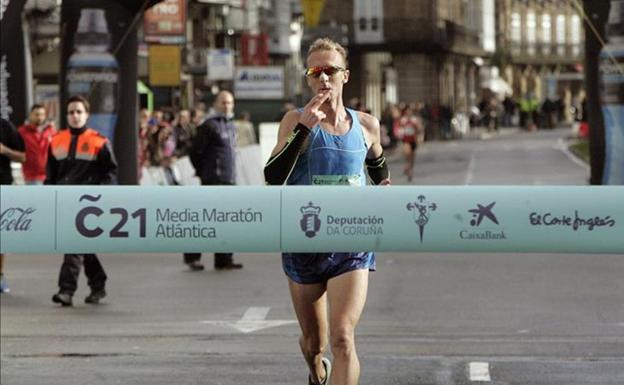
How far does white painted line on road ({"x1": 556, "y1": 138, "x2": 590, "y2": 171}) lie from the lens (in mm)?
47966

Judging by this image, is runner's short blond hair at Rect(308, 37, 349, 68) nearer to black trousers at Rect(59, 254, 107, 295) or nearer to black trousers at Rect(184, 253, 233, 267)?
black trousers at Rect(59, 254, 107, 295)

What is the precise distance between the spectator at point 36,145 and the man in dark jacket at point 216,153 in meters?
2.53

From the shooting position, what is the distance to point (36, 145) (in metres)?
21.9

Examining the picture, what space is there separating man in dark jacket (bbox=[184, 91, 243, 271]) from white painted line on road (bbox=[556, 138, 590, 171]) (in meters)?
26.3

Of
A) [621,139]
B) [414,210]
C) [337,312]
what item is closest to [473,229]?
[414,210]

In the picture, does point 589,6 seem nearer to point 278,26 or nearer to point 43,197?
point 43,197

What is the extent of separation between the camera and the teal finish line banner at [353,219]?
856 centimetres

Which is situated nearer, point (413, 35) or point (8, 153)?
point (8, 153)

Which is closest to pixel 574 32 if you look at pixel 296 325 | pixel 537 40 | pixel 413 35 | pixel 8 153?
pixel 537 40

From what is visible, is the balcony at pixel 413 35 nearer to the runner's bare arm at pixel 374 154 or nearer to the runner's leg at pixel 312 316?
the runner's bare arm at pixel 374 154

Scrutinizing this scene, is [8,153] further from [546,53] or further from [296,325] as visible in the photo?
[546,53]

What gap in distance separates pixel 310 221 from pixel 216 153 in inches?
431

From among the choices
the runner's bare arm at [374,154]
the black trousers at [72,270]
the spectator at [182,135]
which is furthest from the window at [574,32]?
the runner's bare arm at [374,154]

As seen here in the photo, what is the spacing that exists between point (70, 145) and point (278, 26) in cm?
6440
